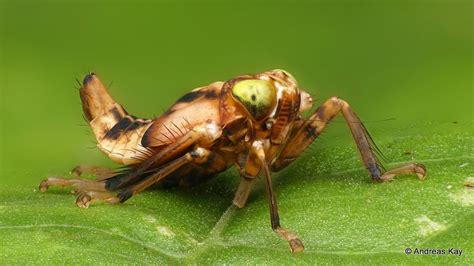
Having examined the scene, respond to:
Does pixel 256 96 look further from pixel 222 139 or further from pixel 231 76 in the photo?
pixel 231 76

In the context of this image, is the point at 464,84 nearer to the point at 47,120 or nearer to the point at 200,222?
the point at 200,222

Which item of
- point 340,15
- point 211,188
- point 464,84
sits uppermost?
point 340,15

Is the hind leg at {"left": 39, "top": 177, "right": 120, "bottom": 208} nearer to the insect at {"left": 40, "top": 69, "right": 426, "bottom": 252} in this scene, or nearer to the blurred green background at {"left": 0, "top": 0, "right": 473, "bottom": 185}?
the insect at {"left": 40, "top": 69, "right": 426, "bottom": 252}

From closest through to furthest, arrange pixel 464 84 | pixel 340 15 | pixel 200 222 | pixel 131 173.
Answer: pixel 200 222 → pixel 131 173 → pixel 464 84 → pixel 340 15

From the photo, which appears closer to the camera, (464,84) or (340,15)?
(464,84)

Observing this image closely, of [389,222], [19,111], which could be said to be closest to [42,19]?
[19,111]

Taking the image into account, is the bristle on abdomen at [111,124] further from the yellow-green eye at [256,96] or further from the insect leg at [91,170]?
the yellow-green eye at [256,96]

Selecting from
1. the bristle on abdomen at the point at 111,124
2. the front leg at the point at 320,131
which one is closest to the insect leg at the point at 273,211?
the front leg at the point at 320,131

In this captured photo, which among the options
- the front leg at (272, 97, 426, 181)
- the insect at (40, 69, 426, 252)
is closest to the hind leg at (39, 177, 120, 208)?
the insect at (40, 69, 426, 252)
